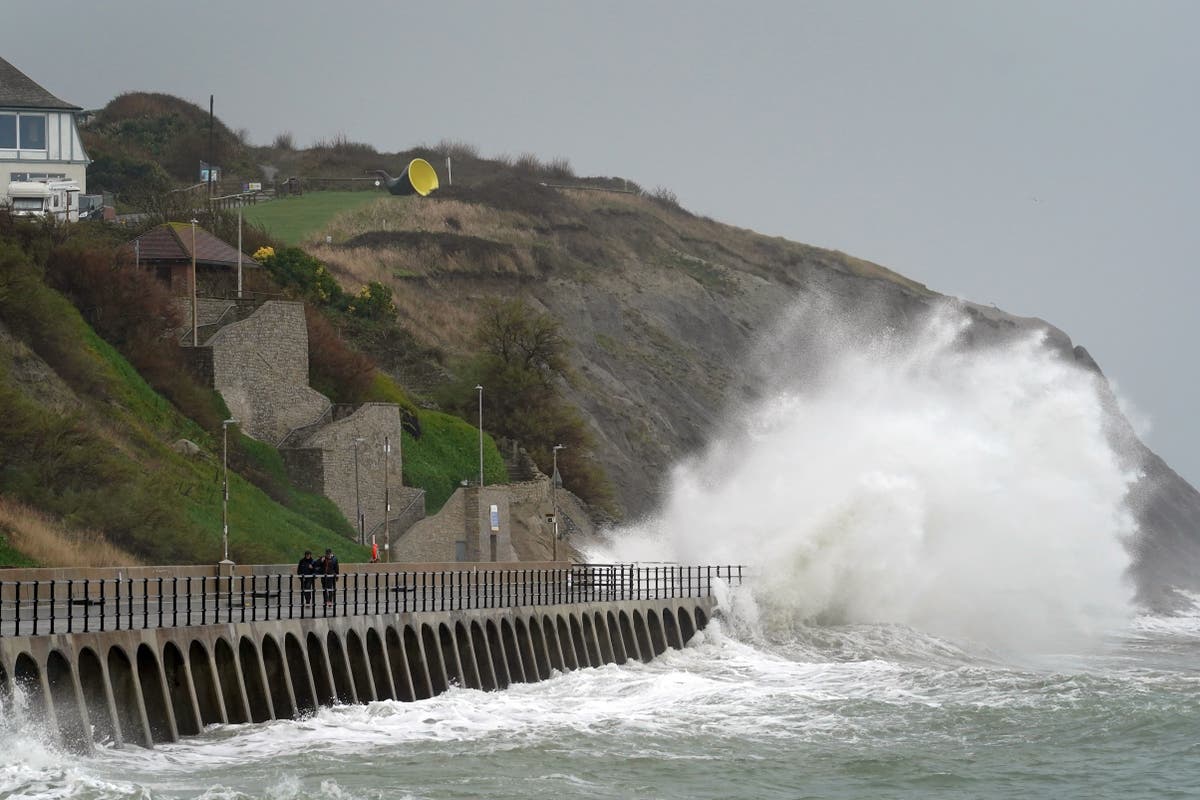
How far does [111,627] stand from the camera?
3045 centimetres

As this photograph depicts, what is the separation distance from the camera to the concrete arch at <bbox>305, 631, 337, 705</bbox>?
113 feet

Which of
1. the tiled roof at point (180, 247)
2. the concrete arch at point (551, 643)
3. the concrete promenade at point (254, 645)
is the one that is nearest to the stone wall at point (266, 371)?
the tiled roof at point (180, 247)

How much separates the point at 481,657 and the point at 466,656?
541mm

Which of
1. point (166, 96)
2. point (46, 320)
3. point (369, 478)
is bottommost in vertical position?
point (369, 478)

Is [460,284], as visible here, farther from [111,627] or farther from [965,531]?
[111,627]

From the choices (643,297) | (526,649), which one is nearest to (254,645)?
(526,649)

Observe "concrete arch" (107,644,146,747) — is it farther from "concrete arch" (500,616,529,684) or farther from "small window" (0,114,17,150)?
"small window" (0,114,17,150)

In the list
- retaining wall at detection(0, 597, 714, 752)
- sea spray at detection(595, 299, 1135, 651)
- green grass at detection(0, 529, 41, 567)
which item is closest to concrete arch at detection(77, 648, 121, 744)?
retaining wall at detection(0, 597, 714, 752)

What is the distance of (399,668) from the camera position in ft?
122

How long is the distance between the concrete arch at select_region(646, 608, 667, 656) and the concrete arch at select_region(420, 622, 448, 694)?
35.2 ft

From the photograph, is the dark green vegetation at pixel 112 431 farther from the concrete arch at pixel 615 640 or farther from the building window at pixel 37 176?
the building window at pixel 37 176

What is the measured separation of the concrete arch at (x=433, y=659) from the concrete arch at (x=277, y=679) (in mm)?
4471

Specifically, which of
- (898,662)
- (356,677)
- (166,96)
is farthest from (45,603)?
(166,96)

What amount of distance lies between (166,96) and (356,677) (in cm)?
11330
